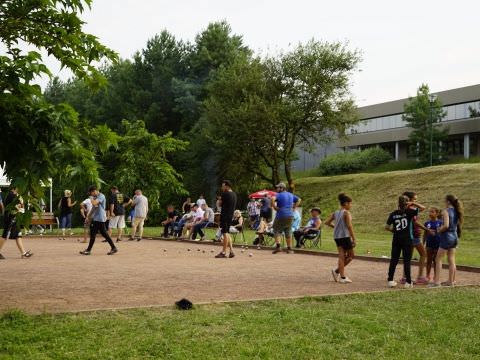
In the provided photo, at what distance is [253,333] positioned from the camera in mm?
6203

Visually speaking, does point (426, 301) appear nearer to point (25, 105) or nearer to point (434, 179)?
point (25, 105)

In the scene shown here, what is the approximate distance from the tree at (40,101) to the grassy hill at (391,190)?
2362cm

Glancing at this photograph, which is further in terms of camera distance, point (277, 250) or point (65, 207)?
point (65, 207)

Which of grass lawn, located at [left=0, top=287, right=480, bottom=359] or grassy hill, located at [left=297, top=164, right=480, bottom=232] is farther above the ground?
grassy hill, located at [left=297, top=164, right=480, bottom=232]

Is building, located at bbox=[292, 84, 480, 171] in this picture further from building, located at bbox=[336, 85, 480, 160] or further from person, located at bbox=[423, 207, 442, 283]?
person, located at bbox=[423, 207, 442, 283]

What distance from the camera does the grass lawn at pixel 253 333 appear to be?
18.2 ft

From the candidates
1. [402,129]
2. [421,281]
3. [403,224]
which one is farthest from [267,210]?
[402,129]

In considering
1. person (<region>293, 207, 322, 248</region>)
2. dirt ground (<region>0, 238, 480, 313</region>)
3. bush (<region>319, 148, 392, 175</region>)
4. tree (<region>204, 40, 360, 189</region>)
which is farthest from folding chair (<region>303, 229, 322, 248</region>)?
bush (<region>319, 148, 392, 175</region>)

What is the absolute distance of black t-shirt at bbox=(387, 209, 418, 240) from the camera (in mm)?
9867

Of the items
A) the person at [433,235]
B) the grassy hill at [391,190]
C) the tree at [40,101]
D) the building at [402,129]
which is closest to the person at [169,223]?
the grassy hill at [391,190]

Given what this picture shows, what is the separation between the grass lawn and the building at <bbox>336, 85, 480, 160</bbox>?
44121 millimetres

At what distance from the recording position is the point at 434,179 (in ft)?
126

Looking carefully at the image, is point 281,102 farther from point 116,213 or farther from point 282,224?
point 282,224

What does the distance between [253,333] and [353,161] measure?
5483 cm
